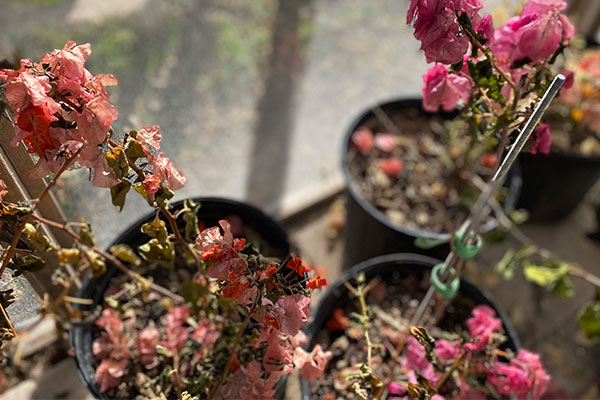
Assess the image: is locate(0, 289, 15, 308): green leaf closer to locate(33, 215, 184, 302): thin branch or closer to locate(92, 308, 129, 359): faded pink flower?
locate(33, 215, 184, 302): thin branch

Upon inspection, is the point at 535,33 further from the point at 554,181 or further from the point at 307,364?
the point at 554,181

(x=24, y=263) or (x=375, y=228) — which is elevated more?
(x=24, y=263)

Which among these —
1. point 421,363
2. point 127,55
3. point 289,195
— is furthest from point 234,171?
point 421,363

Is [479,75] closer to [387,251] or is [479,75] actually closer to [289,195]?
[387,251]

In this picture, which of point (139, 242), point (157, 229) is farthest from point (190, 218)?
point (139, 242)

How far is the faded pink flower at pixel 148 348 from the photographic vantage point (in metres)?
0.77

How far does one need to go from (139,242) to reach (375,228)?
1.56ft

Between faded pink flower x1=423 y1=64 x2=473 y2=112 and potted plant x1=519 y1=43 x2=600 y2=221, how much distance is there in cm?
62

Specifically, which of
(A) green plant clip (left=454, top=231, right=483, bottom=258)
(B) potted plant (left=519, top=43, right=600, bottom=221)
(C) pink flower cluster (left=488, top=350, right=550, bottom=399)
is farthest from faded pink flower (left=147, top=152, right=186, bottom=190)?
(B) potted plant (left=519, top=43, right=600, bottom=221)

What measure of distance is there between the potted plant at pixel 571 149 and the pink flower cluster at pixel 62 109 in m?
0.98

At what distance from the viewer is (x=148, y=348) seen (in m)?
0.77

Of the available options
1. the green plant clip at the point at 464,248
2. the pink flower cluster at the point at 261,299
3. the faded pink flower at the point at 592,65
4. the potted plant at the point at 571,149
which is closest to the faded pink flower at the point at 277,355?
the pink flower cluster at the point at 261,299

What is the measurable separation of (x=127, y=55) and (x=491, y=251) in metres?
1.09

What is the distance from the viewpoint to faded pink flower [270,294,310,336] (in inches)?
19.8
